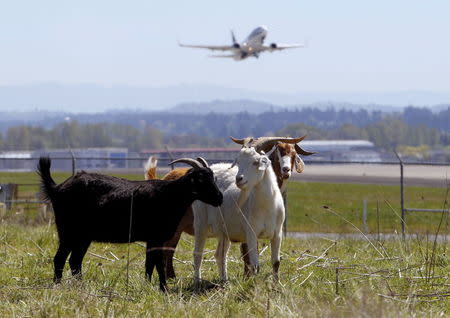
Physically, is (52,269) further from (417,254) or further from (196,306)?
(417,254)

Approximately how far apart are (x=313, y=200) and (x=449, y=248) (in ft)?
86.8

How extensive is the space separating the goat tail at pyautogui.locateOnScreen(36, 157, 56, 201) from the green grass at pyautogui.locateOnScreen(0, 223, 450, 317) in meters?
1.00

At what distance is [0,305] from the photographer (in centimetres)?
872

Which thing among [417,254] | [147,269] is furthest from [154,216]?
[417,254]

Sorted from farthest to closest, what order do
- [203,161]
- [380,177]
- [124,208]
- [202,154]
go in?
1. [380,177]
2. [202,154]
3. [203,161]
4. [124,208]

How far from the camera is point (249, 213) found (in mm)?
10234

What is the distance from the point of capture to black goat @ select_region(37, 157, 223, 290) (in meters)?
10.2

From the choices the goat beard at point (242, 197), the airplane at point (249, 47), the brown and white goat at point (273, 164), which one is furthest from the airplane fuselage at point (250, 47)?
the goat beard at point (242, 197)

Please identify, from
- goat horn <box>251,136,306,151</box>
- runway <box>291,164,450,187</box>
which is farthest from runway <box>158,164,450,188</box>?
goat horn <box>251,136,306,151</box>

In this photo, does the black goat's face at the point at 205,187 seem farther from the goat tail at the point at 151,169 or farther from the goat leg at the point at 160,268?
the goat tail at the point at 151,169

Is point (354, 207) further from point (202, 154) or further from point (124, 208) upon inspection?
point (124, 208)

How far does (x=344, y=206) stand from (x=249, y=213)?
1100 inches

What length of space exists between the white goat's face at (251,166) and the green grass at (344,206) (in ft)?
28.0

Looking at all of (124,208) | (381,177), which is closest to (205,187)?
(124,208)
